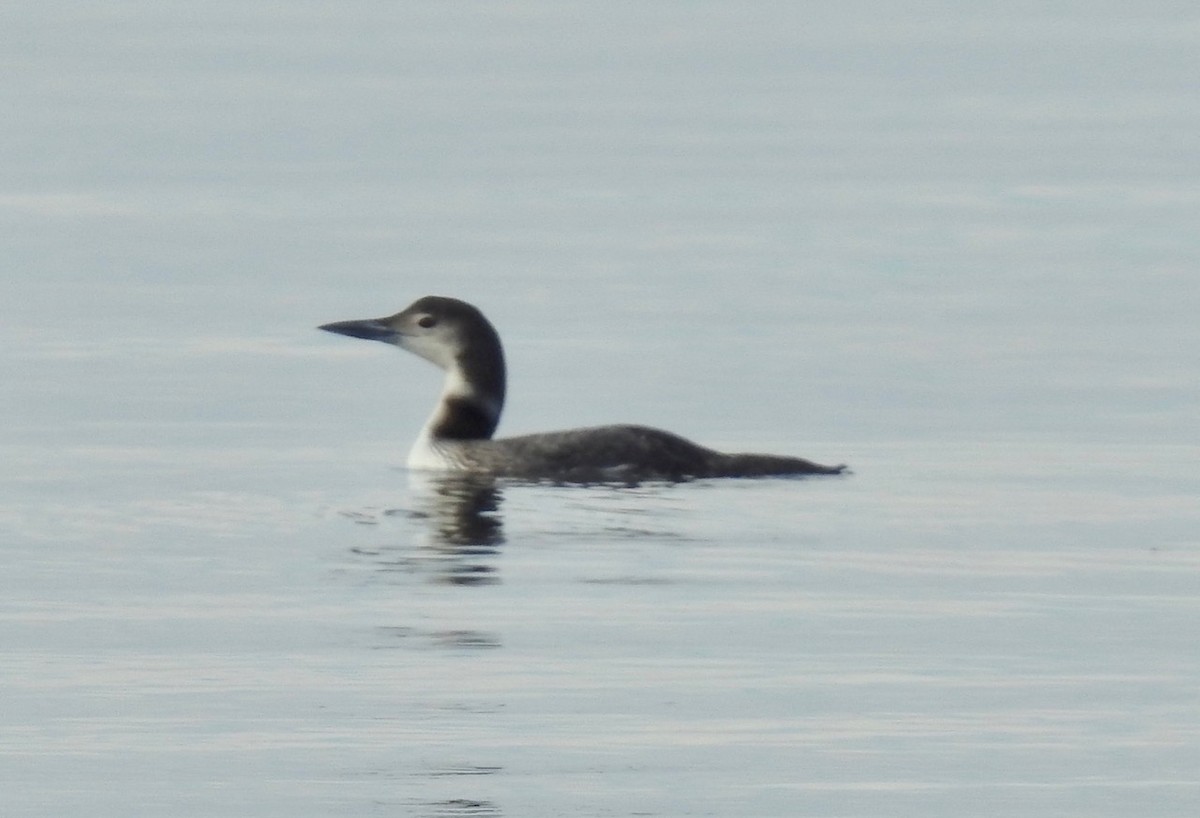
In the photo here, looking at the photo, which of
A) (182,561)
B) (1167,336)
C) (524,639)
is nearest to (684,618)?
(524,639)

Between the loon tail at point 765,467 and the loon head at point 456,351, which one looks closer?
the loon tail at point 765,467

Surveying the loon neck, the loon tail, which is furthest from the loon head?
the loon tail

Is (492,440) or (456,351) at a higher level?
(456,351)

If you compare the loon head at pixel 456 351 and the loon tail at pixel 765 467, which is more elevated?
the loon head at pixel 456 351

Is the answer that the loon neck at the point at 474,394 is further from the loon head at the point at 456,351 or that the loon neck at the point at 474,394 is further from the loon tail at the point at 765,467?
the loon tail at the point at 765,467

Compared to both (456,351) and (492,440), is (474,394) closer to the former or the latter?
(456,351)

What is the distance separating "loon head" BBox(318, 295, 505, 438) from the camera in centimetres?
1258

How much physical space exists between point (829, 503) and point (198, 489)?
218 centimetres

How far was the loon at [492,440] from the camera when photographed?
38.4ft

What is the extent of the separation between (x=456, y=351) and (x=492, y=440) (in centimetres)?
62

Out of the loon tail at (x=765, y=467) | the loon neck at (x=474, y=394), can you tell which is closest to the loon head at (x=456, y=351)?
the loon neck at (x=474, y=394)

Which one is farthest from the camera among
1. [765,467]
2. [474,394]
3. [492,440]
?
[474,394]

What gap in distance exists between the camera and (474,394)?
41.5 ft

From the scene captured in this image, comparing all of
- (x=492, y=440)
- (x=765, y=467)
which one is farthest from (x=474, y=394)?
(x=765, y=467)
